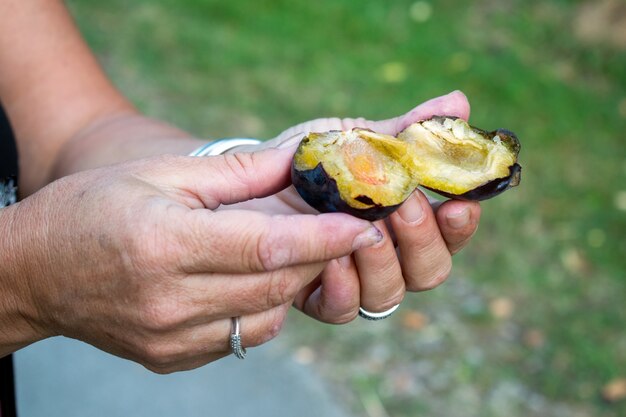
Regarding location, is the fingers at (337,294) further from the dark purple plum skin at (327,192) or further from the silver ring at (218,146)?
the silver ring at (218,146)

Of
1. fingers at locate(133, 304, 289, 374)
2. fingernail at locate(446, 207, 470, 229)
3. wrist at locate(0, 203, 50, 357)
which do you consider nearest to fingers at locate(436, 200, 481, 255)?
fingernail at locate(446, 207, 470, 229)

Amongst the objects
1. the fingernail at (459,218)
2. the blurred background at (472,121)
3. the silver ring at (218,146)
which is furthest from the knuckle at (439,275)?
the blurred background at (472,121)

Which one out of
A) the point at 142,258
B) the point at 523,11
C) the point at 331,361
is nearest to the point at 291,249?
the point at 142,258

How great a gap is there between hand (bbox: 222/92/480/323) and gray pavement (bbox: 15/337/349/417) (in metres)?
1.22

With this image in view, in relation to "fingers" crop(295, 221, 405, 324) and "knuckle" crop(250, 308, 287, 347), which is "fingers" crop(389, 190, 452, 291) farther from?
"knuckle" crop(250, 308, 287, 347)

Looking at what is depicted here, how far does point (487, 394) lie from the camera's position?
2.95 metres

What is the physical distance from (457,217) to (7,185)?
100 cm

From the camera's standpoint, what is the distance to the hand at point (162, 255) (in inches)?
54.4

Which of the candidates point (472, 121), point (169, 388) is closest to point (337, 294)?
point (169, 388)

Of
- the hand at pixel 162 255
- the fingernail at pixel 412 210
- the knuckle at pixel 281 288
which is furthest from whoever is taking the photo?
the fingernail at pixel 412 210

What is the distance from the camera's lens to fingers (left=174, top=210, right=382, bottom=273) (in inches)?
54.4

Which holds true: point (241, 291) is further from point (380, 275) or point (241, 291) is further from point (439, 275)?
point (439, 275)

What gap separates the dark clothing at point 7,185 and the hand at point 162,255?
23 cm

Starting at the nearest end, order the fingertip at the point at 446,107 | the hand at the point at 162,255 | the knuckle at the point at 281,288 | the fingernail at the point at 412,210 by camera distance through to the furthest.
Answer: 1. the hand at the point at 162,255
2. the knuckle at the point at 281,288
3. the fingernail at the point at 412,210
4. the fingertip at the point at 446,107
